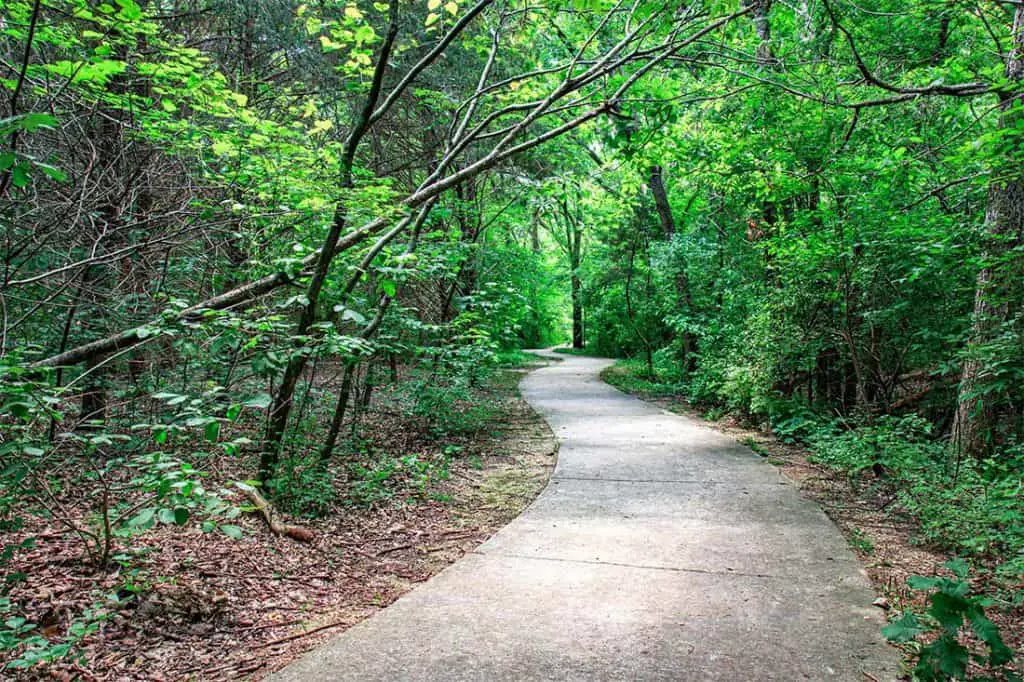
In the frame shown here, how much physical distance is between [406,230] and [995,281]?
17.8ft

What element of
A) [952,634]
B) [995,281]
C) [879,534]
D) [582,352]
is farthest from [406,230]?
[582,352]

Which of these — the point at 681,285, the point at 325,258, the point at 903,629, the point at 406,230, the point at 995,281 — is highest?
the point at 406,230

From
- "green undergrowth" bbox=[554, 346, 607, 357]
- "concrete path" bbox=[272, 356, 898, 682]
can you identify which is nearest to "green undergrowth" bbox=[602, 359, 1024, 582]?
"concrete path" bbox=[272, 356, 898, 682]

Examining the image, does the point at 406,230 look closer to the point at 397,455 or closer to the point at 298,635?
the point at 397,455

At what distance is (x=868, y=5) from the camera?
7.98 meters

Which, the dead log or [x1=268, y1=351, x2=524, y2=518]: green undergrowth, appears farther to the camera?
[x1=268, y1=351, x2=524, y2=518]: green undergrowth

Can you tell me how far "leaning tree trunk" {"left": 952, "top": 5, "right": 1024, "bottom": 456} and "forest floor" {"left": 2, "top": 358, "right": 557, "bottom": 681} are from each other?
4.09 metres

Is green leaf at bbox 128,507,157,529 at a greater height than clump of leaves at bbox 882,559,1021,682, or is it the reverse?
green leaf at bbox 128,507,157,529

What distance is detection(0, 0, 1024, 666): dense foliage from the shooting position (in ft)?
11.8

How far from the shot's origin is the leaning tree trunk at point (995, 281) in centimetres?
462

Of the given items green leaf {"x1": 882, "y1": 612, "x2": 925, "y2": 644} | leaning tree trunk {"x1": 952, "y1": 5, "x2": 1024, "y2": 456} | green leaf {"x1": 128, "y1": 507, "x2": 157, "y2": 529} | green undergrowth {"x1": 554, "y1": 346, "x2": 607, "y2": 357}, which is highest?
leaning tree trunk {"x1": 952, "y1": 5, "x2": 1024, "y2": 456}

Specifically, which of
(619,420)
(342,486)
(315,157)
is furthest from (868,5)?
(342,486)

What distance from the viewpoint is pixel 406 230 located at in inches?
258

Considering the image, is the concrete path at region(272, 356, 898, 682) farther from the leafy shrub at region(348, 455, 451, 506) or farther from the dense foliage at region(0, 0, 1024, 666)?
the leafy shrub at region(348, 455, 451, 506)
